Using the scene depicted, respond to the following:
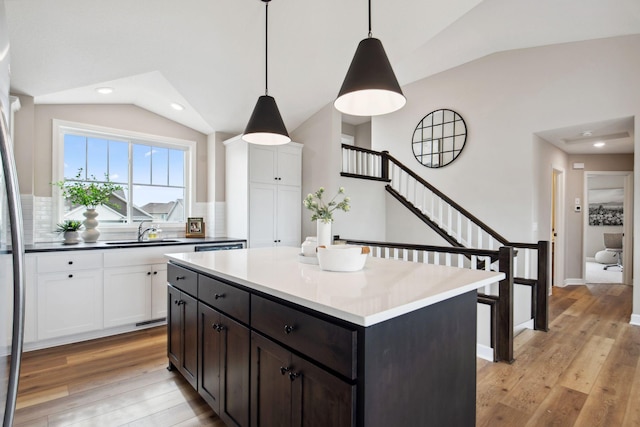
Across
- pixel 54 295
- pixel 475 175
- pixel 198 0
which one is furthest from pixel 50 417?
pixel 475 175

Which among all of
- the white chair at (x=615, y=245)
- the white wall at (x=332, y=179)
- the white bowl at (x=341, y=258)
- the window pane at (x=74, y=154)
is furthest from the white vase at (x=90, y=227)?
the white chair at (x=615, y=245)

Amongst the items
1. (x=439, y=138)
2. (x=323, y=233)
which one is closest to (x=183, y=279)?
(x=323, y=233)

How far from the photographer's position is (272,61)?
3.58 metres

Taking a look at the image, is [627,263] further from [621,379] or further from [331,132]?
[331,132]

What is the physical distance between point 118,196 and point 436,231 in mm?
4289

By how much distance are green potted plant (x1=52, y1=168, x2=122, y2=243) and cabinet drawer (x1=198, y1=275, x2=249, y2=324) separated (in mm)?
2345

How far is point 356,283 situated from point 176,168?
3.88 metres

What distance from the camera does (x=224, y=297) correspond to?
1738 mm

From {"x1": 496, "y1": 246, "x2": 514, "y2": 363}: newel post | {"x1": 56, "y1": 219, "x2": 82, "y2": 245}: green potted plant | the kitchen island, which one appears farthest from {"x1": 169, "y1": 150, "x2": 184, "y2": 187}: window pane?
{"x1": 496, "y1": 246, "x2": 514, "y2": 363}: newel post

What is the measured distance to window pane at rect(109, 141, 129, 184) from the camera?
13.2 feet

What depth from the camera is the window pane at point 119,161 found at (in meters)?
4.04

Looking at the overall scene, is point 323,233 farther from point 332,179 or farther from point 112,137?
point 112,137

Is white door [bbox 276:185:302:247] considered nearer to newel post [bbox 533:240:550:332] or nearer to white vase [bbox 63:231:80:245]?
white vase [bbox 63:231:80:245]

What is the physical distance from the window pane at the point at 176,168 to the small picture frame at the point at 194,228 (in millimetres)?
578
